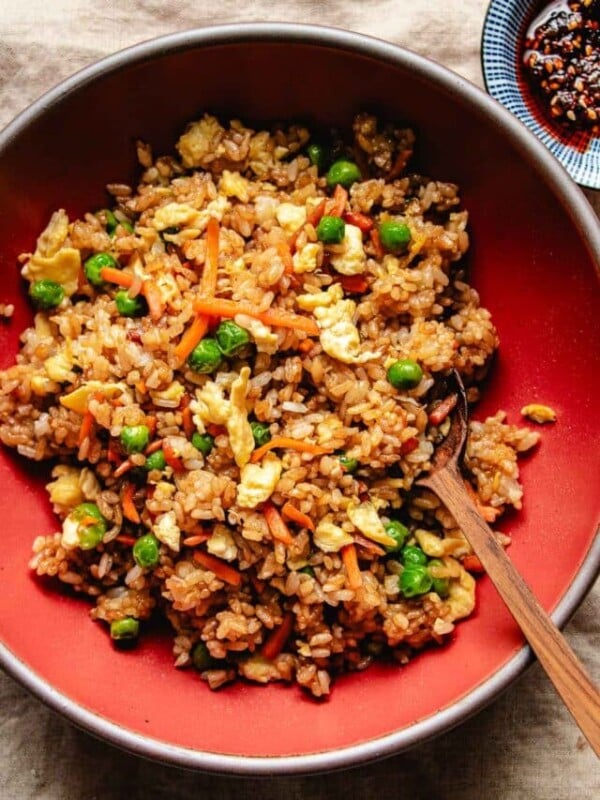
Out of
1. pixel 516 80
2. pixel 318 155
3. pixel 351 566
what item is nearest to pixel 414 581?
pixel 351 566

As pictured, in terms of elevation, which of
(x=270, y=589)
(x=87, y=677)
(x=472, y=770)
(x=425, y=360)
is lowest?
(x=472, y=770)

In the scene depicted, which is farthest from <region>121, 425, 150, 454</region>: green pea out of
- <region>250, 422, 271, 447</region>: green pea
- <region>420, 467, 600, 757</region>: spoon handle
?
<region>420, 467, 600, 757</region>: spoon handle

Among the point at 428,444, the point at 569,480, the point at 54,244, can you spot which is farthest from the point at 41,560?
the point at 569,480

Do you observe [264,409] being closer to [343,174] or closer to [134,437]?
[134,437]

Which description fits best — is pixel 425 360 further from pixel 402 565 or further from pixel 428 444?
pixel 402 565

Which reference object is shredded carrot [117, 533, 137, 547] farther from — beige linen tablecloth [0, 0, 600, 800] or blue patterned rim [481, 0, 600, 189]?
blue patterned rim [481, 0, 600, 189]
